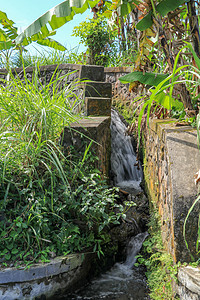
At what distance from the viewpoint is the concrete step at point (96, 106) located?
470cm

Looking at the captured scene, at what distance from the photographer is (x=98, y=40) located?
9281 mm

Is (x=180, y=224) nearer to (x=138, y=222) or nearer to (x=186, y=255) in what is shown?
(x=186, y=255)

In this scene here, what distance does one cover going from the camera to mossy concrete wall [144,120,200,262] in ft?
8.04

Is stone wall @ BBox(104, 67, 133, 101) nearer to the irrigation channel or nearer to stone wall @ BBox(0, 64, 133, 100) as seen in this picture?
stone wall @ BBox(0, 64, 133, 100)

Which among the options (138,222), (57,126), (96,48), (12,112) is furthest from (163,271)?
(96,48)

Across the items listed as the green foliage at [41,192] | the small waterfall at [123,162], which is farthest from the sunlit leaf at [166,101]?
the small waterfall at [123,162]

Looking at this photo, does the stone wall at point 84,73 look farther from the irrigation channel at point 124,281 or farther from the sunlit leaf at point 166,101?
the sunlit leaf at point 166,101

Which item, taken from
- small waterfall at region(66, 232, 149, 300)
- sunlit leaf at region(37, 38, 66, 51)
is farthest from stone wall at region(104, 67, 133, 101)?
small waterfall at region(66, 232, 149, 300)

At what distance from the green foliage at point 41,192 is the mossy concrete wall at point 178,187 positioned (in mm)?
531

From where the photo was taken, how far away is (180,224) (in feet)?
8.14

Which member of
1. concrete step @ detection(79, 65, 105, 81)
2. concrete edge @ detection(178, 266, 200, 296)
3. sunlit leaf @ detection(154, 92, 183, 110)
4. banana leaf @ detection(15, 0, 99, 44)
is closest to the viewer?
concrete edge @ detection(178, 266, 200, 296)

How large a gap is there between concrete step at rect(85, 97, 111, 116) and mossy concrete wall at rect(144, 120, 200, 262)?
162 centimetres

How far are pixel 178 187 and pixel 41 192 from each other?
1.38m

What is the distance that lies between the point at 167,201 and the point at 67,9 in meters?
3.04
